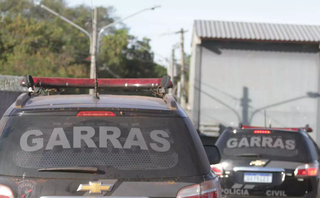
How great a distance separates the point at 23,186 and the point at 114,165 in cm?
59

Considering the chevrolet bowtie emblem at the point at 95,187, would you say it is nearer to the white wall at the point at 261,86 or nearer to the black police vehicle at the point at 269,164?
the black police vehicle at the point at 269,164

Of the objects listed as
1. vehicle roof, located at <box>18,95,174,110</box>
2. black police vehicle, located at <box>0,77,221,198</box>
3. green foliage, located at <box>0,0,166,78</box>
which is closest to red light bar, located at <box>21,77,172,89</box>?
vehicle roof, located at <box>18,95,174,110</box>

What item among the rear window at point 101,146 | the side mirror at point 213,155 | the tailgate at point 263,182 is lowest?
the tailgate at point 263,182

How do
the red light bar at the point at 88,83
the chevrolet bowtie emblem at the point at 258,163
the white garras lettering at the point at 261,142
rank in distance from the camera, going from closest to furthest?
the red light bar at the point at 88,83 → the chevrolet bowtie emblem at the point at 258,163 → the white garras lettering at the point at 261,142

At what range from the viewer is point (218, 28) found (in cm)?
2605

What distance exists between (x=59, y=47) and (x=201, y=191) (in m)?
52.6

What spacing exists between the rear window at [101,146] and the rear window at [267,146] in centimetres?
441

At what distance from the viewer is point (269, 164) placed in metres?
8.01

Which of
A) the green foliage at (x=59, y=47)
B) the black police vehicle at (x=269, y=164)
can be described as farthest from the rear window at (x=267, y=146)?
the green foliage at (x=59, y=47)

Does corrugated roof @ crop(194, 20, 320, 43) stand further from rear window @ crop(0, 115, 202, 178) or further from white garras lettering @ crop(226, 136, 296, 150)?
rear window @ crop(0, 115, 202, 178)

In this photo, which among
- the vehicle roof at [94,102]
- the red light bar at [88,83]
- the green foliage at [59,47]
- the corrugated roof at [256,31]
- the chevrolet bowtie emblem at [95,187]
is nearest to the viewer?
the chevrolet bowtie emblem at [95,187]

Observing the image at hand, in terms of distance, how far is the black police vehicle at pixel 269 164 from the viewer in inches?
306

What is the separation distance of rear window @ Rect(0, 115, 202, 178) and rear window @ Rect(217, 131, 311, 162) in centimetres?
441

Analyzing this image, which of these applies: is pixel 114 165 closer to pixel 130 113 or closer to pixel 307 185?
pixel 130 113
